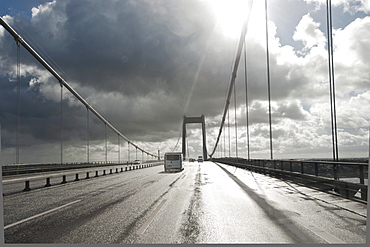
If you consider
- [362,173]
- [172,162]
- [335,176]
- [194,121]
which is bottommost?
[172,162]

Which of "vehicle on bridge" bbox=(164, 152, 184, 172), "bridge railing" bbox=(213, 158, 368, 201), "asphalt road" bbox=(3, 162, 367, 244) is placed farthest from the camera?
"vehicle on bridge" bbox=(164, 152, 184, 172)

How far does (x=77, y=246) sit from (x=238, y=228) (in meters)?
3.37

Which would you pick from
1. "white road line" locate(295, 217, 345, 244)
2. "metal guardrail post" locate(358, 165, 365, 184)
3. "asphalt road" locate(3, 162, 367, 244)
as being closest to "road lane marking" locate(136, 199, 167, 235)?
"asphalt road" locate(3, 162, 367, 244)

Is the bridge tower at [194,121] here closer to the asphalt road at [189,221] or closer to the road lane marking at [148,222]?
the asphalt road at [189,221]

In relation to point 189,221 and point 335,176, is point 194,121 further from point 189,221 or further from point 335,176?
point 189,221

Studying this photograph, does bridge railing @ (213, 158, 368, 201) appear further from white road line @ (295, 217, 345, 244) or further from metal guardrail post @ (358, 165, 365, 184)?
white road line @ (295, 217, 345, 244)

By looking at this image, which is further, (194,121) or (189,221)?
(194,121)

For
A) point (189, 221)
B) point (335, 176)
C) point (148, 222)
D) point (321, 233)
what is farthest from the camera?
point (335, 176)

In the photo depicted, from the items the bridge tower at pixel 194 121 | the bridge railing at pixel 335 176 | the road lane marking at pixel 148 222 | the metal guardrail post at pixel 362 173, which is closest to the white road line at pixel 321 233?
the road lane marking at pixel 148 222

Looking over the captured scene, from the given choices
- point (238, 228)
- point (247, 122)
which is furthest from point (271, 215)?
point (247, 122)

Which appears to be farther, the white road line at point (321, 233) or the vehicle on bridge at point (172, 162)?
the vehicle on bridge at point (172, 162)

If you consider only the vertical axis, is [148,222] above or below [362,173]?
below

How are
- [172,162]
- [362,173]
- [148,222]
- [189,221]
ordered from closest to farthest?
[148,222]
[189,221]
[362,173]
[172,162]

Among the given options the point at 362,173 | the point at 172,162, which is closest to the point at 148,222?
the point at 362,173
